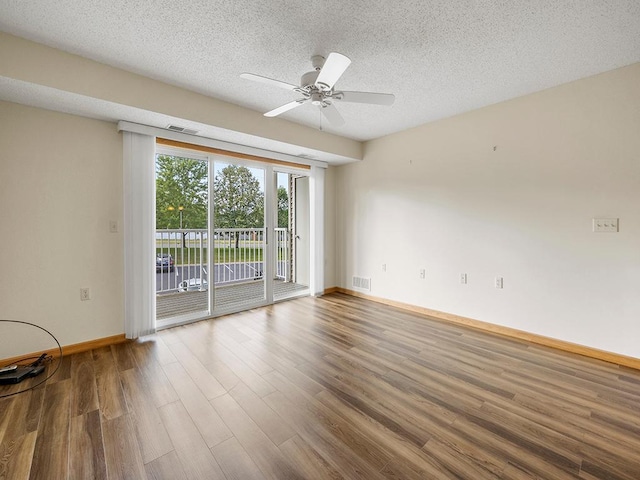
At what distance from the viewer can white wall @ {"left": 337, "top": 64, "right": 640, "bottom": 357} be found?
251 centimetres

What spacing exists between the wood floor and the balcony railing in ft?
5.99

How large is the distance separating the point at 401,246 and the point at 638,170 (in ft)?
8.05

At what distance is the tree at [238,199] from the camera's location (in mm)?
4172

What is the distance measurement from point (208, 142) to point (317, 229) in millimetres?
2181

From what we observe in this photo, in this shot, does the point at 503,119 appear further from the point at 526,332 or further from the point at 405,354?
the point at 405,354

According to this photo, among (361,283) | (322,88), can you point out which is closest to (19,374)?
(322,88)

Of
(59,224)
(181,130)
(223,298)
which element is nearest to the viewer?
(59,224)

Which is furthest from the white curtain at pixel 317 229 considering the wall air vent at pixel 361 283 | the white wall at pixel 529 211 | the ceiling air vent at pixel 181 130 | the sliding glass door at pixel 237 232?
the ceiling air vent at pixel 181 130

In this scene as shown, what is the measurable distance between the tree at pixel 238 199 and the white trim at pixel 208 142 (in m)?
0.40

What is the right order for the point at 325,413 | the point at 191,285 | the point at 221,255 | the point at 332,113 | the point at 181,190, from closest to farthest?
the point at 325,413
the point at 332,113
the point at 181,190
the point at 191,285
the point at 221,255

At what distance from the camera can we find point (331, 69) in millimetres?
1900

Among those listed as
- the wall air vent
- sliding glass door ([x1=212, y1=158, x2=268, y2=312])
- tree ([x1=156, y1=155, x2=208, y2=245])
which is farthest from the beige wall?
tree ([x1=156, y1=155, x2=208, y2=245])

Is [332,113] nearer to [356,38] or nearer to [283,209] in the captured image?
[356,38]

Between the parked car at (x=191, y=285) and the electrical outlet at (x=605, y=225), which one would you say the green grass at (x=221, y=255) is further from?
the electrical outlet at (x=605, y=225)
